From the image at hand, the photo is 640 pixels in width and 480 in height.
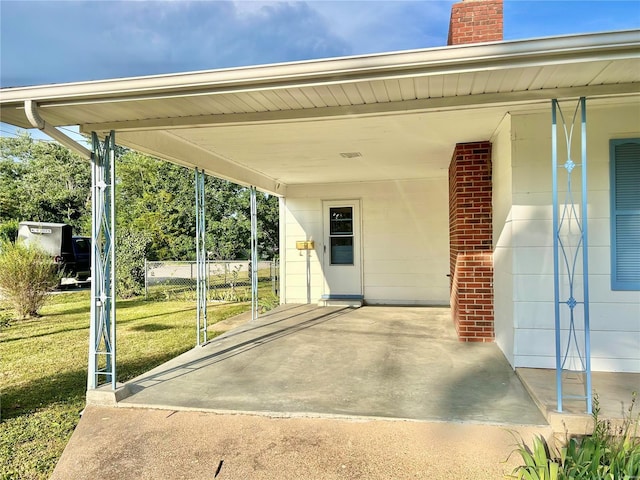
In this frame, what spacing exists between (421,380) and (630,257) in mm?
2221

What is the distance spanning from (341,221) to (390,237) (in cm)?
112

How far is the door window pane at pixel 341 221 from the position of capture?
8.80 metres

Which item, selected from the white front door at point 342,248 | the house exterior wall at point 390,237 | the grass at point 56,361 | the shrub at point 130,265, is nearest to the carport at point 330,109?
the grass at point 56,361

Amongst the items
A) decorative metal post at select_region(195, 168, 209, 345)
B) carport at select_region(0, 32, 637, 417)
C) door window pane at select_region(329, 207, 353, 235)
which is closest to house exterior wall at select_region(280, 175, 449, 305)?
door window pane at select_region(329, 207, 353, 235)

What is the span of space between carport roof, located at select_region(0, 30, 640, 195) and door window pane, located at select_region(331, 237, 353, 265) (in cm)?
438

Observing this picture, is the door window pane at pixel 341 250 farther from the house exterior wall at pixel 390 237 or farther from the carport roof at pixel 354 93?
the carport roof at pixel 354 93

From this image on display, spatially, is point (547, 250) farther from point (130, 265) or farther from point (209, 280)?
point (130, 265)

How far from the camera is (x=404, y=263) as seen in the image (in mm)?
8430

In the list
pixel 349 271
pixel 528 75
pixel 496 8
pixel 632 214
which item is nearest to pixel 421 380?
pixel 632 214

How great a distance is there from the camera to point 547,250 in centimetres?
388

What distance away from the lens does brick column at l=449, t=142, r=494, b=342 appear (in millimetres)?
5193

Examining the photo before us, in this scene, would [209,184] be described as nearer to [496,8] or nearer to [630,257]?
[496,8]

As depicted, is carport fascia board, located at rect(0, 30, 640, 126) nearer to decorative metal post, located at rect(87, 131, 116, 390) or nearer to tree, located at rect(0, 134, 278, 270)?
decorative metal post, located at rect(87, 131, 116, 390)

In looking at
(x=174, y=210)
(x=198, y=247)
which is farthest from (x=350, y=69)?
(x=174, y=210)
